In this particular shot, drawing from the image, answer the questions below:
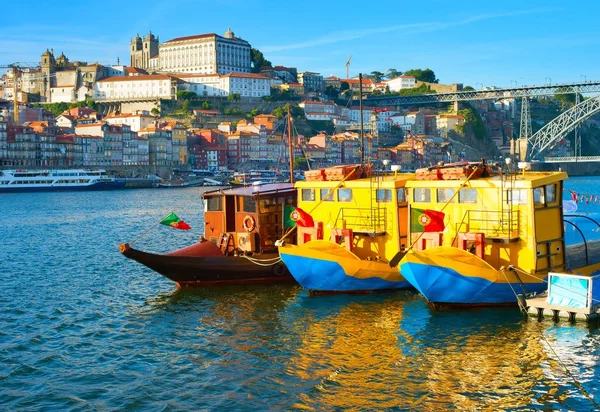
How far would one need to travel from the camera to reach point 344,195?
19.6 metres

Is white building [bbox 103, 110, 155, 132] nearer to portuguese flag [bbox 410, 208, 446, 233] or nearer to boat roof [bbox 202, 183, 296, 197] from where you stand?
boat roof [bbox 202, 183, 296, 197]

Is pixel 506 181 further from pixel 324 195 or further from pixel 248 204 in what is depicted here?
pixel 248 204

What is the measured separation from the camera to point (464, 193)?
17.5m

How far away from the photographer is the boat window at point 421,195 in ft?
59.2

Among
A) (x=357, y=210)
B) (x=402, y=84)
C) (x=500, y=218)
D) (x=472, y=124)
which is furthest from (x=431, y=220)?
(x=402, y=84)

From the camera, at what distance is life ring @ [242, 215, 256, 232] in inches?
819

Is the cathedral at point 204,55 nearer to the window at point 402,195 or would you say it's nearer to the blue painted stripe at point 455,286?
the window at point 402,195

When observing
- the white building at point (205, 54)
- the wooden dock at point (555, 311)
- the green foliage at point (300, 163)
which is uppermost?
the white building at point (205, 54)

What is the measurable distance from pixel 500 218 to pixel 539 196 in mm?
853


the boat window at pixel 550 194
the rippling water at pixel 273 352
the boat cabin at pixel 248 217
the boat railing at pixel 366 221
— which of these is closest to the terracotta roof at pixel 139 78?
the boat cabin at pixel 248 217

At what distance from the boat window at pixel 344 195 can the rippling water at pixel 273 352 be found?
2.24m

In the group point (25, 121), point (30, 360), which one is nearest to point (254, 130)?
point (25, 121)

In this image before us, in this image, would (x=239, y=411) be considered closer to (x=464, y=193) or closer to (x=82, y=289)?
(x=464, y=193)

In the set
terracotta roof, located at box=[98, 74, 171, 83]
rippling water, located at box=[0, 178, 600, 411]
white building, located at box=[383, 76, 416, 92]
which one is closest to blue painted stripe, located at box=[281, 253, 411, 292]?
rippling water, located at box=[0, 178, 600, 411]
